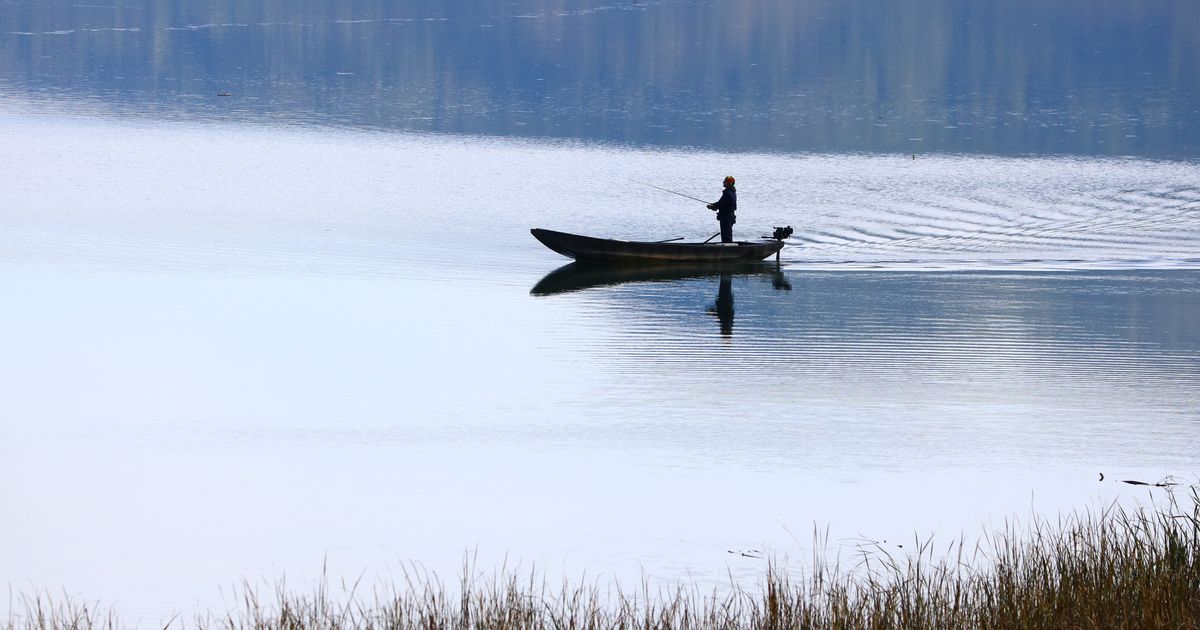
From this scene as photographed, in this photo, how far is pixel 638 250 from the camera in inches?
842

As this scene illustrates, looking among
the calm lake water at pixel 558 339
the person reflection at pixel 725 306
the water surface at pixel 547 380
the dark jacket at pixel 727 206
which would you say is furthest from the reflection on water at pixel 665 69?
A: the person reflection at pixel 725 306

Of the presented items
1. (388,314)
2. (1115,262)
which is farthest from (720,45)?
(388,314)

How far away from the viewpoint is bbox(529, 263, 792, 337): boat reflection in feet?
67.4

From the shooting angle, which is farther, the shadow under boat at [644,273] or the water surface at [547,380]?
the shadow under boat at [644,273]

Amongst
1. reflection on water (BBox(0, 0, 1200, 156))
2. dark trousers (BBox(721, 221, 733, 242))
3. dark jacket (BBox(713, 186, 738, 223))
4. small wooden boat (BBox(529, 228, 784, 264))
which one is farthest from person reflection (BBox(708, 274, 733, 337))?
reflection on water (BBox(0, 0, 1200, 156))

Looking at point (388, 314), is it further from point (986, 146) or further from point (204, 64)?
point (204, 64)

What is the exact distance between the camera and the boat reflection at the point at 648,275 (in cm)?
2055

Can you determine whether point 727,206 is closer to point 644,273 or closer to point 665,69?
point 644,273

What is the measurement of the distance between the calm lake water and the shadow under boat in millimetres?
80

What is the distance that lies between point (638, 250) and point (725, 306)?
2.21m

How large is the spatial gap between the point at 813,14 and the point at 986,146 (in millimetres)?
45374

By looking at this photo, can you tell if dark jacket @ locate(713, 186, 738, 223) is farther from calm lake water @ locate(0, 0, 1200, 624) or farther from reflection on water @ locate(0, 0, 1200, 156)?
reflection on water @ locate(0, 0, 1200, 156)

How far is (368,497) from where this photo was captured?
441 inches

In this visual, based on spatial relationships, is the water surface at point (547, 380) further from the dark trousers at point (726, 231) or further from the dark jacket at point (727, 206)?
the dark jacket at point (727, 206)
